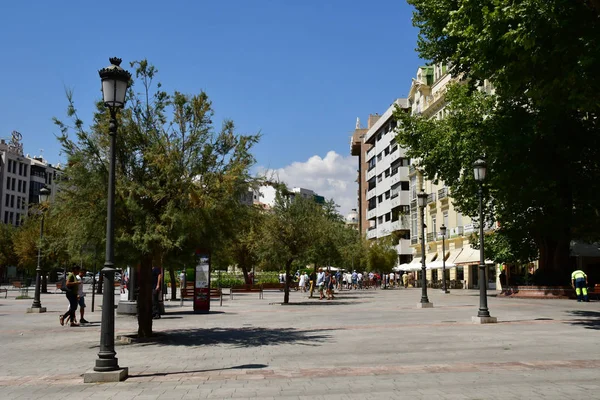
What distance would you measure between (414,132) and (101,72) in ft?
81.2

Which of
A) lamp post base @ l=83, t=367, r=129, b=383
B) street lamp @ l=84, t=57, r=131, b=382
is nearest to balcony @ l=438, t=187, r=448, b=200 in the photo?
street lamp @ l=84, t=57, r=131, b=382

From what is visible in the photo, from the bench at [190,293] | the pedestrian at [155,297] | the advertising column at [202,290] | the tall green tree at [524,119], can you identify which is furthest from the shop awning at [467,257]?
the pedestrian at [155,297]

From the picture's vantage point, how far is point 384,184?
3270 inches

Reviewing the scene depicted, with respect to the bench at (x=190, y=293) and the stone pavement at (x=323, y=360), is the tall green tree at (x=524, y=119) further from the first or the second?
the bench at (x=190, y=293)

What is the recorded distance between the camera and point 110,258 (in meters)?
9.99

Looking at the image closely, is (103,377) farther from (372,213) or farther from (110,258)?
(372,213)

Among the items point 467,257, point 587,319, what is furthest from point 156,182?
point 467,257

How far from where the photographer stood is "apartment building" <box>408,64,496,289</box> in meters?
53.9

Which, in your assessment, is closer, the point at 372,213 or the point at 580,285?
the point at 580,285

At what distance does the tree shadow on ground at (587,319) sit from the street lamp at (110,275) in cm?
1294

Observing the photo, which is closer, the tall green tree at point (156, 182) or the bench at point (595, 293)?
the tall green tree at point (156, 182)

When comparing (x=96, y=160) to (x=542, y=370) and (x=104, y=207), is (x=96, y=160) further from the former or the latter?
(x=542, y=370)

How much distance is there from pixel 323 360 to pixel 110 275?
13.6 feet

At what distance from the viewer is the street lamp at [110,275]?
940 centimetres
